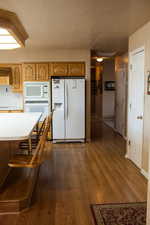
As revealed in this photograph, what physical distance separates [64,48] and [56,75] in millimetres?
742

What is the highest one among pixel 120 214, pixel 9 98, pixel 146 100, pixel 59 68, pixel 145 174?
pixel 59 68

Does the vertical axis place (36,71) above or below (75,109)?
above

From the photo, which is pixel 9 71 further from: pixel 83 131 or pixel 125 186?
pixel 125 186

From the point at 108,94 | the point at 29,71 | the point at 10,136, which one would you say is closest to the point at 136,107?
the point at 10,136

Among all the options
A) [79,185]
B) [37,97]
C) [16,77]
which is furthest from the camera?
[16,77]

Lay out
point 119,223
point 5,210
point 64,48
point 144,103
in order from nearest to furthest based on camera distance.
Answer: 1. point 119,223
2. point 5,210
3. point 144,103
4. point 64,48

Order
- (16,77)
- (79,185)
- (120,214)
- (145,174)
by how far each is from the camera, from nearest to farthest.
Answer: (120,214), (79,185), (145,174), (16,77)

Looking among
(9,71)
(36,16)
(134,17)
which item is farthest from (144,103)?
(9,71)

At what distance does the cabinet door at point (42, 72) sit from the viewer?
18.8 ft

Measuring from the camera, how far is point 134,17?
315 cm

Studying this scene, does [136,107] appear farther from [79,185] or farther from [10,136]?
[10,136]

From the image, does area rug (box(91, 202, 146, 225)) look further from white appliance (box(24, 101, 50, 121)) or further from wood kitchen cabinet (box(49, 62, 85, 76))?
wood kitchen cabinet (box(49, 62, 85, 76))

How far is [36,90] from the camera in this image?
568 centimetres

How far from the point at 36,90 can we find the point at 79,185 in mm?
3202
